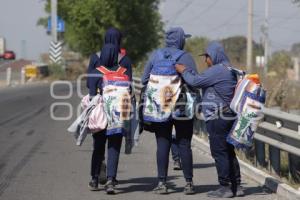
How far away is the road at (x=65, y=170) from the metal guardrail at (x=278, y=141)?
542 millimetres

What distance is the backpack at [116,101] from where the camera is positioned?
351 inches

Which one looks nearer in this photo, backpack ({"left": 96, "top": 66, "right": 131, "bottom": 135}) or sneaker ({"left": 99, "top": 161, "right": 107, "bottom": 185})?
backpack ({"left": 96, "top": 66, "right": 131, "bottom": 135})

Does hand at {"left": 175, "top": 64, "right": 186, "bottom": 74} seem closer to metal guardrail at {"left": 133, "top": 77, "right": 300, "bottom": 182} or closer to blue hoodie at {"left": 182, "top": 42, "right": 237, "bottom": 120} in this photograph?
blue hoodie at {"left": 182, "top": 42, "right": 237, "bottom": 120}

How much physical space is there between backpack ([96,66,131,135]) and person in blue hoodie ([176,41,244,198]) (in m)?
0.70

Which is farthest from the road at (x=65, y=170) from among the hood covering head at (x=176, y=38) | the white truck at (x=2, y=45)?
the white truck at (x=2, y=45)

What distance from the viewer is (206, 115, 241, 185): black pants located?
8.76 meters

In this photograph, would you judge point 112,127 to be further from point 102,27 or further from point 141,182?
point 102,27

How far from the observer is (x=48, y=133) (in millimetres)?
16344

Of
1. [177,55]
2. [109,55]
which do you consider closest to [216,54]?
[177,55]

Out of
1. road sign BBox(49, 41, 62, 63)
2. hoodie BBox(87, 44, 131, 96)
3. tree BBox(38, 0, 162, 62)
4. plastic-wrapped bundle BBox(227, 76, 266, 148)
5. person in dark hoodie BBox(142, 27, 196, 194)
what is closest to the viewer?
plastic-wrapped bundle BBox(227, 76, 266, 148)

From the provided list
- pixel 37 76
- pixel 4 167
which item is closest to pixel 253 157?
pixel 4 167

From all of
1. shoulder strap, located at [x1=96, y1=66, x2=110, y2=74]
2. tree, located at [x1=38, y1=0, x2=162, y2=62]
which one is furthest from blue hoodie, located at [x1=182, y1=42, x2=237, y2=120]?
tree, located at [x1=38, y1=0, x2=162, y2=62]

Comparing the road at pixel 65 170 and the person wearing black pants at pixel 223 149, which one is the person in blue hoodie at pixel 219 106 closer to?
the person wearing black pants at pixel 223 149

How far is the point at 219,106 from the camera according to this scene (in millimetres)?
8750
